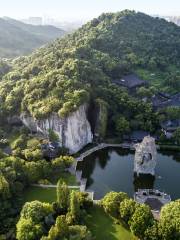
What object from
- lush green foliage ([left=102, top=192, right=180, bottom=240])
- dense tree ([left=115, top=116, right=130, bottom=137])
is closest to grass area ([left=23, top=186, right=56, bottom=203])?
lush green foliage ([left=102, top=192, right=180, bottom=240])

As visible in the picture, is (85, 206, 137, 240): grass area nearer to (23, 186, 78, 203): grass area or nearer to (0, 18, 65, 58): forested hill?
(23, 186, 78, 203): grass area

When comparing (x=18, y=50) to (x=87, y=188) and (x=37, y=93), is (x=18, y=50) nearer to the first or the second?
(x=37, y=93)

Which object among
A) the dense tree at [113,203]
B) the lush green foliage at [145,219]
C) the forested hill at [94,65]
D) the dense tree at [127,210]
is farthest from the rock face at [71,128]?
the dense tree at [127,210]

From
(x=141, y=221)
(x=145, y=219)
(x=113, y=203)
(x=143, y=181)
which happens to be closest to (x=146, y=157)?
(x=143, y=181)

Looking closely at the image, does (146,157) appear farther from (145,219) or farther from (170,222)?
(170,222)

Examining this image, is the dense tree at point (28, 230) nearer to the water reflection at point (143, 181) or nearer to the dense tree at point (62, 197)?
the dense tree at point (62, 197)

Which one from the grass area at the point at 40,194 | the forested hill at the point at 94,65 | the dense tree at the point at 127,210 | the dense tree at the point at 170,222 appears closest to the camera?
the dense tree at the point at 170,222
